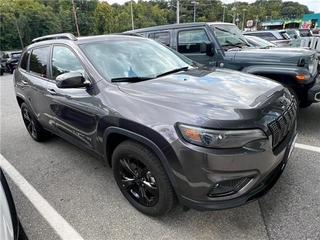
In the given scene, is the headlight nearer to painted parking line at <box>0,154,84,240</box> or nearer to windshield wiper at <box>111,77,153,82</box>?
windshield wiper at <box>111,77,153,82</box>

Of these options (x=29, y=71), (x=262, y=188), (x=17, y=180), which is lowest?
(x=17, y=180)

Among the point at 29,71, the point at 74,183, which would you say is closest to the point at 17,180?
the point at 74,183

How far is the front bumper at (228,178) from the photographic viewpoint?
1724 mm

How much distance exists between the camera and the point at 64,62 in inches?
118

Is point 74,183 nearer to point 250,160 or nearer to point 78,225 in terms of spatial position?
point 78,225

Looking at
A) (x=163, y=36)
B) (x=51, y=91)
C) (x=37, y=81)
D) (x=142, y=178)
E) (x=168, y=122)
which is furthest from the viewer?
(x=163, y=36)

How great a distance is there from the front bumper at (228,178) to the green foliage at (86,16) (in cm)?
5525

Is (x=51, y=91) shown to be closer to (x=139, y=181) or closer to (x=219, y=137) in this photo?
(x=139, y=181)

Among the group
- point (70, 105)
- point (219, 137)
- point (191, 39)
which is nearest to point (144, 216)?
point (219, 137)

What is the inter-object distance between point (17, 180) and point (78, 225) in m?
1.39

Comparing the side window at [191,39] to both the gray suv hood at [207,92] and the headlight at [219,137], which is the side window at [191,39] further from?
the headlight at [219,137]

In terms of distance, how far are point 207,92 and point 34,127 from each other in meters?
3.29

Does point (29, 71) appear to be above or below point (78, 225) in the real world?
above

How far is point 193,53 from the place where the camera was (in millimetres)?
5039
